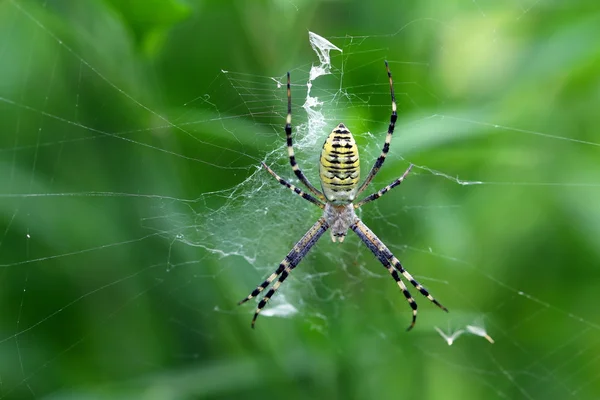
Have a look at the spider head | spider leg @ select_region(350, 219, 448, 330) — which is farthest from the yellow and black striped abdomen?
spider leg @ select_region(350, 219, 448, 330)

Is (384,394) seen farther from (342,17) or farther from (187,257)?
(342,17)

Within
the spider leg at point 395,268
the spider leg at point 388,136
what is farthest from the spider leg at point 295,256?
the spider leg at point 388,136

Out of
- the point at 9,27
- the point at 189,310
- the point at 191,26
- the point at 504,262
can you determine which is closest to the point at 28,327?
the point at 189,310

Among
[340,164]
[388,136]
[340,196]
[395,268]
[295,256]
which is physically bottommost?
[295,256]

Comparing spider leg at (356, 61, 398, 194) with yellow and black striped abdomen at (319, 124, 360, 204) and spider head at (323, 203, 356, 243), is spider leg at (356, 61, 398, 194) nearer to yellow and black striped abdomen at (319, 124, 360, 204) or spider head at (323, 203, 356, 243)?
yellow and black striped abdomen at (319, 124, 360, 204)

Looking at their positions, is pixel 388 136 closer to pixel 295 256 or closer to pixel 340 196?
pixel 340 196

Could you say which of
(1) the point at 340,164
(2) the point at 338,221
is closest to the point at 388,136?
(1) the point at 340,164

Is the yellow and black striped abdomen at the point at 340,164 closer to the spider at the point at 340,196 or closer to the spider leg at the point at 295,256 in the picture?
the spider at the point at 340,196
